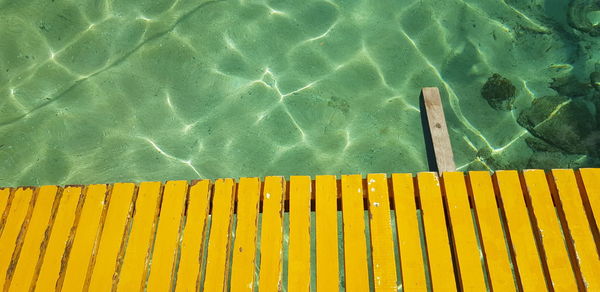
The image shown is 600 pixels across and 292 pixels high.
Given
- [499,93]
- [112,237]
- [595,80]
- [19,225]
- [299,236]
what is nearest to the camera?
[299,236]

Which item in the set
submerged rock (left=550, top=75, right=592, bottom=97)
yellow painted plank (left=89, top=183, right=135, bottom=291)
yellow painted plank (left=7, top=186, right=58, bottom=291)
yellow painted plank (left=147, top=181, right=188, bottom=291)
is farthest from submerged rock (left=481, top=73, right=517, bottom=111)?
yellow painted plank (left=7, top=186, right=58, bottom=291)

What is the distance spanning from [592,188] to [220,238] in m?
2.75

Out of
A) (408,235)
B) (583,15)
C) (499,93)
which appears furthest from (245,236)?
(583,15)

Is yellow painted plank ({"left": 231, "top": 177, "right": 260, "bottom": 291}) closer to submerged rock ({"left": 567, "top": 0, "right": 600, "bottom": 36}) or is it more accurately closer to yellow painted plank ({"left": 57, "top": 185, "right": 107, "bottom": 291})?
yellow painted plank ({"left": 57, "top": 185, "right": 107, "bottom": 291})

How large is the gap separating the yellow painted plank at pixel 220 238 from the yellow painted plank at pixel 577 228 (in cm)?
241

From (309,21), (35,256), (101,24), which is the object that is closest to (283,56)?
(309,21)

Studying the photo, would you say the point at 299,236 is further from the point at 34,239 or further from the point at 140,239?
the point at 34,239

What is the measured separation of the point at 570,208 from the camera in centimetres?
337

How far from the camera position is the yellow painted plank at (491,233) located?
3.14 m

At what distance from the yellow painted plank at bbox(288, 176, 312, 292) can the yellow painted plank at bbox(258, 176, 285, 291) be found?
0.27 ft

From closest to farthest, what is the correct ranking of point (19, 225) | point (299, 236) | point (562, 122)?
point (299, 236) < point (19, 225) < point (562, 122)

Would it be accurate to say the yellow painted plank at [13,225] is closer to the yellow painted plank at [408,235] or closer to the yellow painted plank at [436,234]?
the yellow painted plank at [408,235]

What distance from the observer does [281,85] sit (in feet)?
18.4

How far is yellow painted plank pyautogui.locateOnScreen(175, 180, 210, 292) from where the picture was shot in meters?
3.27
